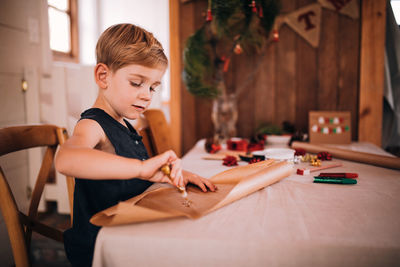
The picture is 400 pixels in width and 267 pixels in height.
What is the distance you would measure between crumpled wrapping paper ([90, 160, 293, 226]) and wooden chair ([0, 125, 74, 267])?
0.31m

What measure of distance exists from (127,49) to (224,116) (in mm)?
888

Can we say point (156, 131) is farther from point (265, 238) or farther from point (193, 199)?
point (265, 238)

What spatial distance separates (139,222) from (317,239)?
11.3 inches

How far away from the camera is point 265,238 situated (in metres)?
0.41

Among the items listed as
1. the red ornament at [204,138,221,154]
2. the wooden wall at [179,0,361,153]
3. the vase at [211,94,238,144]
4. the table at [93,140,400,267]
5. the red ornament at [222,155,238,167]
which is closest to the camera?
the table at [93,140,400,267]

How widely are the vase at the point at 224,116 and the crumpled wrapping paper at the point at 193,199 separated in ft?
2.32

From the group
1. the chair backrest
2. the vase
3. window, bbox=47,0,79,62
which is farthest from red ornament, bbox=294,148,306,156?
window, bbox=47,0,79,62

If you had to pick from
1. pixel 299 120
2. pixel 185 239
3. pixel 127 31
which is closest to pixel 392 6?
pixel 299 120

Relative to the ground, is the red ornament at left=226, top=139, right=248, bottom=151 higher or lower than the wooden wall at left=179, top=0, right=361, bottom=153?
lower

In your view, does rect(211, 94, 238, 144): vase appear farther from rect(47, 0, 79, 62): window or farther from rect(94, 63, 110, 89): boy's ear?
rect(47, 0, 79, 62): window

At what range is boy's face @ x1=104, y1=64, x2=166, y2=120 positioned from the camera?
665 millimetres

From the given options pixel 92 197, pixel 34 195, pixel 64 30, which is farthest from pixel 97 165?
pixel 64 30

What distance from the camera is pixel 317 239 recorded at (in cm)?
41

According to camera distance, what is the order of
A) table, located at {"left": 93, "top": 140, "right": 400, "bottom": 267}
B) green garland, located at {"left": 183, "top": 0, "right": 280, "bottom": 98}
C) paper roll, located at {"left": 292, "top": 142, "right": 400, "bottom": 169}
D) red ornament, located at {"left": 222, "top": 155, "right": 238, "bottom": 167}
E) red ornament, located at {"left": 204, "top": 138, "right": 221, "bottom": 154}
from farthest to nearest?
green garland, located at {"left": 183, "top": 0, "right": 280, "bottom": 98} < red ornament, located at {"left": 204, "top": 138, "right": 221, "bottom": 154} < red ornament, located at {"left": 222, "top": 155, "right": 238, "bottom": 167} < paper roll, located at {"left": 292, "top": 142, "right": 400, "bottom": 169} < table, located at {"left": 93, "top": 140, "right": 400, "bottom": 267}
